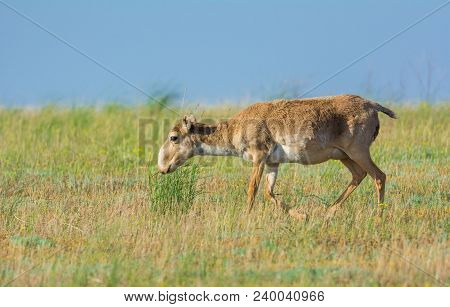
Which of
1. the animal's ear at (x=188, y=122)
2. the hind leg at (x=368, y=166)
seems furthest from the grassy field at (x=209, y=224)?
the animal's ear at (x=188, y=122)

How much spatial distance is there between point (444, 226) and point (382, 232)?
1141mm

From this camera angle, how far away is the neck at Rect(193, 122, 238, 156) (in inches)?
607

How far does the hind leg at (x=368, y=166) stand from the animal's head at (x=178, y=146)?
9.18ft

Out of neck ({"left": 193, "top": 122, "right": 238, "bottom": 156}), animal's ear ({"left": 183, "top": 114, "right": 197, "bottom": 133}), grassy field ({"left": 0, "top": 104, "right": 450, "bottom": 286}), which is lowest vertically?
grassy field ({"left": 0, "top": 104, "right": 450, "bottom": 286})

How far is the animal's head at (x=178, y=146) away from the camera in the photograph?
1538 centimetres

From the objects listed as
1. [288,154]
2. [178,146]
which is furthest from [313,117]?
[178,146]

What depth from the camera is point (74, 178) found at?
18.4 metres

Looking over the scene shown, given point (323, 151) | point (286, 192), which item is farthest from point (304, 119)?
point (286, 192)

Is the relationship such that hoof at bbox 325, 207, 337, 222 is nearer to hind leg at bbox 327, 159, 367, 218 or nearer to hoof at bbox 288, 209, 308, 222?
hoof at bbox 288, 209, 308, 222

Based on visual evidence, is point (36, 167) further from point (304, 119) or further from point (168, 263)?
point (168, 263)

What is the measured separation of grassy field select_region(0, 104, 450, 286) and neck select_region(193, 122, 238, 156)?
1.25 feet

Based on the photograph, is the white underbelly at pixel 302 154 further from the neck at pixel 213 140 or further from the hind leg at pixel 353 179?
the neck at pixel 213 140

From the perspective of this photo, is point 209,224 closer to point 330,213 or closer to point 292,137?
point 330,213

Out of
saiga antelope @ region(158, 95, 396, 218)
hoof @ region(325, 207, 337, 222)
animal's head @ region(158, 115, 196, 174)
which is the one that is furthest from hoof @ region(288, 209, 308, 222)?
animal's head @ region(158, 115, 196, 174)
